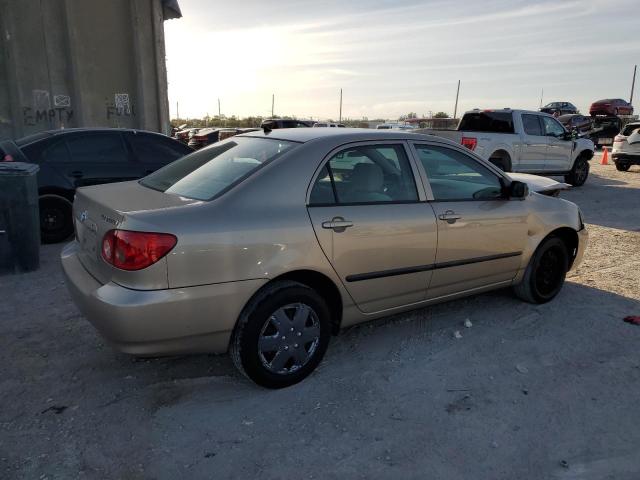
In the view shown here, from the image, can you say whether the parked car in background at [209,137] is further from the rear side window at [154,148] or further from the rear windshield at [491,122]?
the rear side window at [154,148]

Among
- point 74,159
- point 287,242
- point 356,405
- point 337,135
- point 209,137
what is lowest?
point 356,405

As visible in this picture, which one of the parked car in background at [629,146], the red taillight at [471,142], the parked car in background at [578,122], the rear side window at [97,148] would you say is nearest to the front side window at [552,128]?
the red taillight at [471,142]

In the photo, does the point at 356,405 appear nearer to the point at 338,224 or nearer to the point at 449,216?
the point at 338,224

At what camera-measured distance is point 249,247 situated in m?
2.95

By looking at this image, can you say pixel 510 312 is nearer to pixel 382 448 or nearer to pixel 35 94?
pixel 382 448

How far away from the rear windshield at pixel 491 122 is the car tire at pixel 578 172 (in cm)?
282

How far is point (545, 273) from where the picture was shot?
480 cm

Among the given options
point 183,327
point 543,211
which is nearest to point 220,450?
point 183,327

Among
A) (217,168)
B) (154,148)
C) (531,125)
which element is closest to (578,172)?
(531,125)

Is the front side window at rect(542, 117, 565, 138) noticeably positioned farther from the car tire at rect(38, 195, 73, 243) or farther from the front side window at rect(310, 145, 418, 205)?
the car tire at rect(38, 195, 73, 243)

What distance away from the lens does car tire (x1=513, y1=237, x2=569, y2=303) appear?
4668 mm

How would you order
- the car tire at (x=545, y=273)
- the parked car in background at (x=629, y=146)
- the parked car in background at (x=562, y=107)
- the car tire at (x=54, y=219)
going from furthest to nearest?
the parked car in background at (x=562, y=107)
the parked car in background at (x=629, y=146)
the car tire at (x=54, y=219)
the car tire at (x=545, y=273)

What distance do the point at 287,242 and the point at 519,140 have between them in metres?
10.5

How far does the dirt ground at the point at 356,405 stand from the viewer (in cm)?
261
